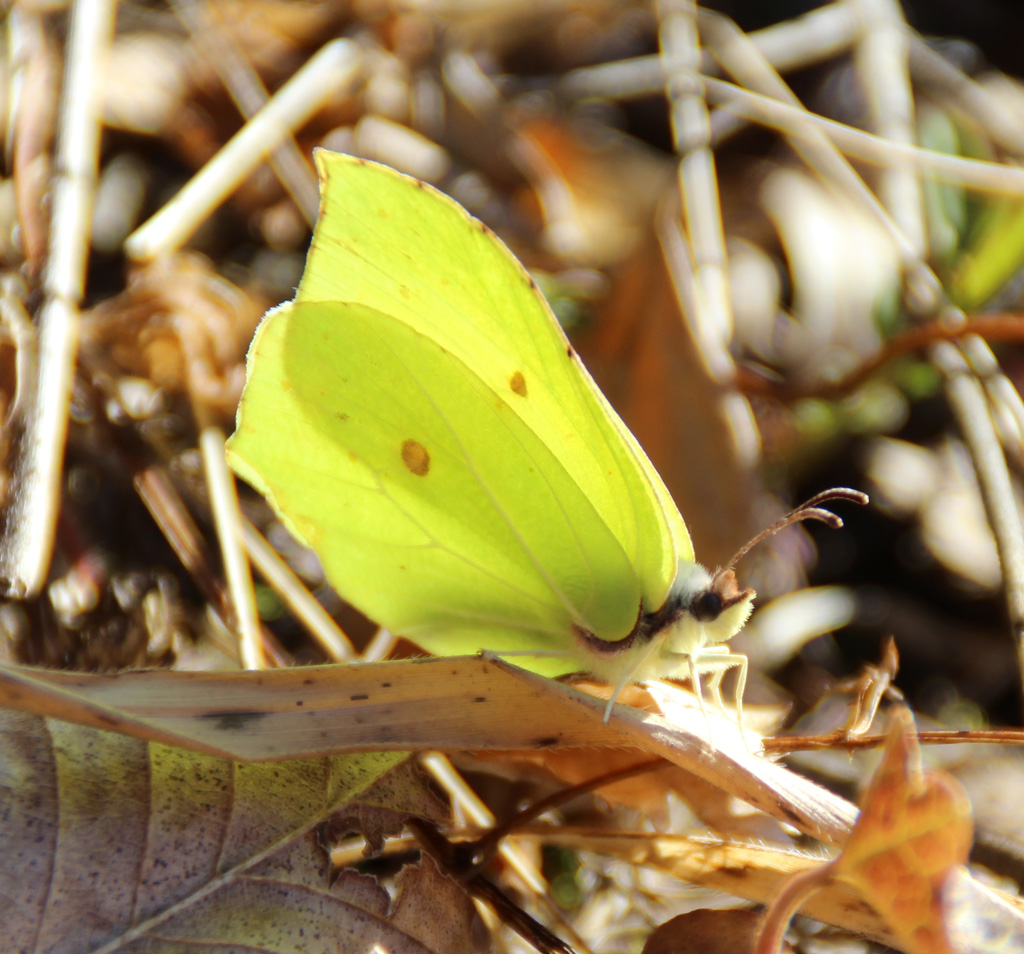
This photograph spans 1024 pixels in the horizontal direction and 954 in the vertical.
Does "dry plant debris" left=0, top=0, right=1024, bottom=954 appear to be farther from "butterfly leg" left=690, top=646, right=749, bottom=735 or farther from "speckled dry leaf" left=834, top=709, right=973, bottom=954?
"butterfly leg" left=690, top=646, right=749, bottom=735

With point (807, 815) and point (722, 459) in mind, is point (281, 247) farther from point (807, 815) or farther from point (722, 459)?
point (807, 815)

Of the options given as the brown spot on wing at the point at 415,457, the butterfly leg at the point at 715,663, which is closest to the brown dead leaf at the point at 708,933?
the butterfly leg at the point at 715,663

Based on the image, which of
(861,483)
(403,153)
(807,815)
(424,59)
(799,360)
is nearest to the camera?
(807,815)

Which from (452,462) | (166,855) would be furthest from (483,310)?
(166,855)

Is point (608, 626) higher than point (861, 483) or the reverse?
higher

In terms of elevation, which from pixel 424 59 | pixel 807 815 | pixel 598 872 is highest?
pixel 424 59

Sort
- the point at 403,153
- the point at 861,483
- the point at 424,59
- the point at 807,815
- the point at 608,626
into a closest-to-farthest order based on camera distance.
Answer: the point at 807,815 < the point at 608,626 < the point at 861,483 < the point at 403,153 < the point at 424,59

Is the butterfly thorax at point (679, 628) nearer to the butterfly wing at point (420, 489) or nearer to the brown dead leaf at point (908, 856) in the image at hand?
the butterfly wing at point (420, 489)

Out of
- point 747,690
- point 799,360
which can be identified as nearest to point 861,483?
point 799,360
